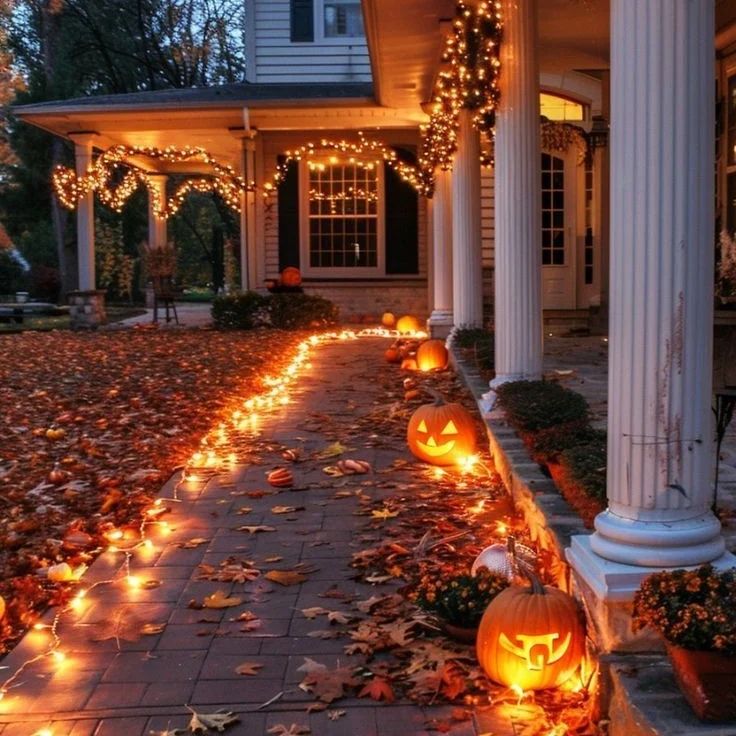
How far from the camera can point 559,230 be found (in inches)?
579

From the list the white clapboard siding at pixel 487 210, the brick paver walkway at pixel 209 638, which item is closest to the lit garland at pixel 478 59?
the brick paver walkway at pixel 209 638

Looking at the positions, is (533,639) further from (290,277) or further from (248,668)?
(290,277)

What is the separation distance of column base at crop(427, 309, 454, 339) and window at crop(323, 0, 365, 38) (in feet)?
28.3

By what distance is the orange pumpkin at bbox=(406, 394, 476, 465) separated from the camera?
20.9ft

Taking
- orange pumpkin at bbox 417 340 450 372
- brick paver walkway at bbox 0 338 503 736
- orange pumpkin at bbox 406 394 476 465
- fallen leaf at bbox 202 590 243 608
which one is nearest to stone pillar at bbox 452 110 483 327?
orange pumpkin at bbox 417 340 450 372

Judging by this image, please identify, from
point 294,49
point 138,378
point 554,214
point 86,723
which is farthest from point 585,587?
point 294,49

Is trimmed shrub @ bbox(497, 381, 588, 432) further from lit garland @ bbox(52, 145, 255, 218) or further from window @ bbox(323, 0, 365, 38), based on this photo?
window @ bbox(323, 0, 365, 38)

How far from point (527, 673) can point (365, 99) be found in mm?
12852

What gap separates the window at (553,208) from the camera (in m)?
14.7

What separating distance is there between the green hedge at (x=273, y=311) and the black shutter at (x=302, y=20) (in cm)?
619

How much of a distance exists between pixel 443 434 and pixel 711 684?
3.88m

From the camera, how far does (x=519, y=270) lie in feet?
21.1

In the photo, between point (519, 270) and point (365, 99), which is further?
point (365, 99)

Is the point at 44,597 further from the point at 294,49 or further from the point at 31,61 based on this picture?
the point at 31,61
